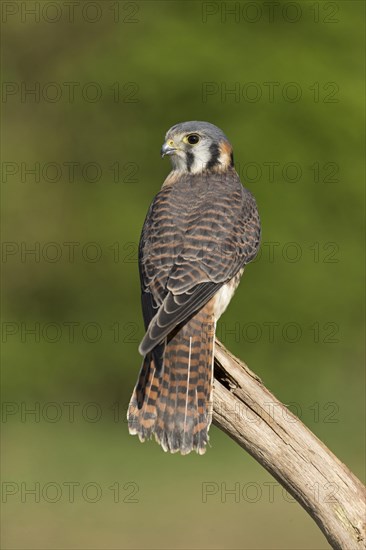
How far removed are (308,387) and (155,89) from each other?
325 cm

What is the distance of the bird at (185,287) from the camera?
13.8 feet

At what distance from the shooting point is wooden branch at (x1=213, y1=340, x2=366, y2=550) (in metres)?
4.13

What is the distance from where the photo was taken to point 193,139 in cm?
515

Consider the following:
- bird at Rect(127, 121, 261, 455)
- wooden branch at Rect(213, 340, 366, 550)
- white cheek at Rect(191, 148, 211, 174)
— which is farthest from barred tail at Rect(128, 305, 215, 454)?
white cheek at Rect(191, 148, 211, 174)

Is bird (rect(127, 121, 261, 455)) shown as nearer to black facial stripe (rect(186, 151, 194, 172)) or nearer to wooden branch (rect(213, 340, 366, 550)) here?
black facial stripe (rect(186, 151, 194, 172))

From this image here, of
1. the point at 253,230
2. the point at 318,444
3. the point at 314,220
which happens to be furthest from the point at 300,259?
the point at 318,444

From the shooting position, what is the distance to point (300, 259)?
9648 mm

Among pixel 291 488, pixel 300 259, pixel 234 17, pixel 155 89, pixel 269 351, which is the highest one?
pixel 234 17

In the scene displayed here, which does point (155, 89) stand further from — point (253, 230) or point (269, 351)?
point (253, 230)

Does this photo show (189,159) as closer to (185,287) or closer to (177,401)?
(185,287)

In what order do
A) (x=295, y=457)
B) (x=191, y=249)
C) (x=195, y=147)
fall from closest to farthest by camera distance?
(x=295, y=457), (x=191, y=249), (x=195, y=147)

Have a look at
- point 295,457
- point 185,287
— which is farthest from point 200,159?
point 295,457

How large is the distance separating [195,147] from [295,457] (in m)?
1.73

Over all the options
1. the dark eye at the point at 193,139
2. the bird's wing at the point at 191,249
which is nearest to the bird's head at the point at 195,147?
the dark eye at the point at 193,139
